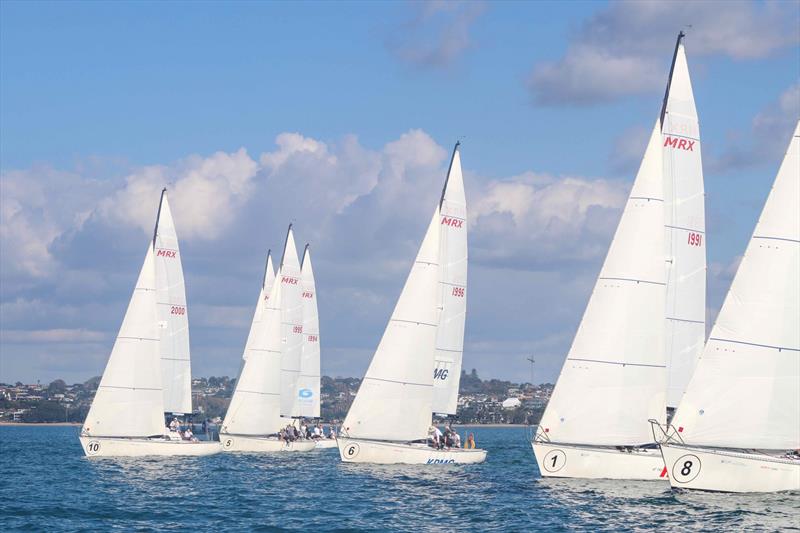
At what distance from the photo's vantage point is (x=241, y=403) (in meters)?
77.9

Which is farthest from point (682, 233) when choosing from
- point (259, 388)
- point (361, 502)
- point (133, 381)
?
point (259, 388)

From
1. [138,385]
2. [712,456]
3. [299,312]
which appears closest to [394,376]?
[138,385]

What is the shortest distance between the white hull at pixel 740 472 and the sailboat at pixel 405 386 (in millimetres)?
20167

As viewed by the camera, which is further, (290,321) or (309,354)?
(309,354)

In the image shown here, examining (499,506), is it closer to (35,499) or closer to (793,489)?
(793,489)

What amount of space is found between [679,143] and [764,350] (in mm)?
13829

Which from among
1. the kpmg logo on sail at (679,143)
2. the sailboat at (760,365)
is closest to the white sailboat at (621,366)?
the kpmg logo on sail at (679,143)

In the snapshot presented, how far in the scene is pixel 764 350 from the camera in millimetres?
41656

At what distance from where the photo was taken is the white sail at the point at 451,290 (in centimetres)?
6462

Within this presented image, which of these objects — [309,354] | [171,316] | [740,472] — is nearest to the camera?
[740,472]

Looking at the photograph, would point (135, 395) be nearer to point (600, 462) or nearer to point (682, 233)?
point (600, 462)

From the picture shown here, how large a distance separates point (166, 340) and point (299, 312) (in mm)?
12012

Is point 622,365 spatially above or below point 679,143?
below

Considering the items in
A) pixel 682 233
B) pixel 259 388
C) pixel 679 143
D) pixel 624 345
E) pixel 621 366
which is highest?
pixel 679 143
